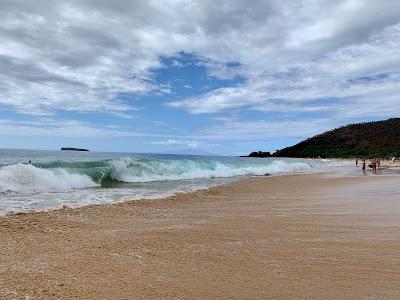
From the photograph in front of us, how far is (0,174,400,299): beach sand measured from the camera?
406cm

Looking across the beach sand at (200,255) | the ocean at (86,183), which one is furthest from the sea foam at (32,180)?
the beach sand at (200,255)

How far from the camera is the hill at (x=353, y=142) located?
10538 centimetres

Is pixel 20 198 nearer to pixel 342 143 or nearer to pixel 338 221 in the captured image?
pixel 338 221

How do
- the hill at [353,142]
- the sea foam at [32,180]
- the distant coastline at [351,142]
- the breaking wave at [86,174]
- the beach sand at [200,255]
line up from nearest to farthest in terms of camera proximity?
the beach sand at [200,255]
the sea foam at [32,180]
the breaking wave at [86,174]
the distant coastline at [351,142]
the hill at [353,142]

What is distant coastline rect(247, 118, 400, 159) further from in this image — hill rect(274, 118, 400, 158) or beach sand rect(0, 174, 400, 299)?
beach sand rect(0, 174, 400, 299)

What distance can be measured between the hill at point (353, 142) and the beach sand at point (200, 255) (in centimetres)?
9279

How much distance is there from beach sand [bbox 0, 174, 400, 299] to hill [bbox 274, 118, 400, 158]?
3653 inches

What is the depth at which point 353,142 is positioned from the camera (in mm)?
118062

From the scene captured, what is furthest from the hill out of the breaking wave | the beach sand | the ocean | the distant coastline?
the beach sand

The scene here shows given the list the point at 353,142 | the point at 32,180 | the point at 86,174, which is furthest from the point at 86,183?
Answer: the point at 353,142

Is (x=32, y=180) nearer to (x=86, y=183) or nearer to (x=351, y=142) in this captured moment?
(x=86, y=183)

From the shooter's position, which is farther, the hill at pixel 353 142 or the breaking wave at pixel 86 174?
the hill at pixel 353 142

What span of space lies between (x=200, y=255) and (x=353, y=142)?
122042 millimetres

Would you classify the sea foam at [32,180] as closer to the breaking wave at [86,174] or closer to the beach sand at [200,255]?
the breaking wave at [86,174]
